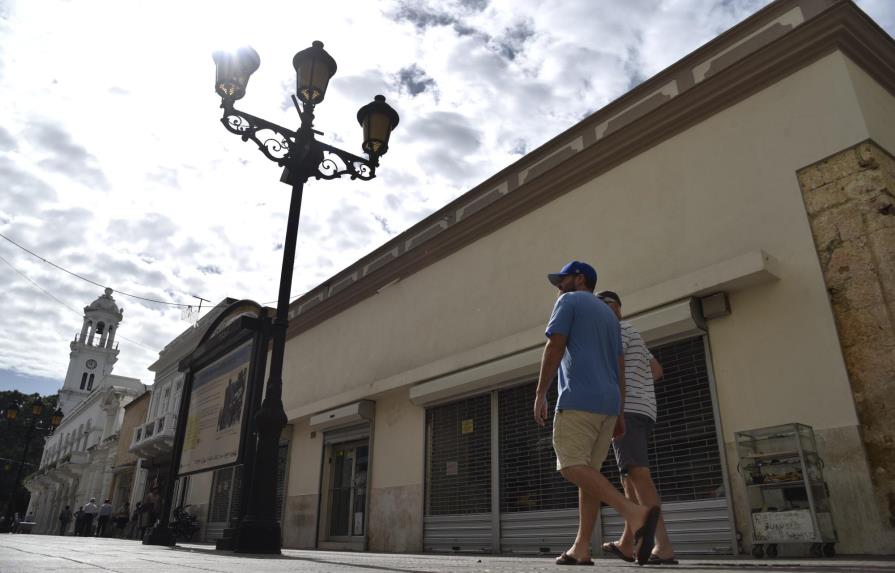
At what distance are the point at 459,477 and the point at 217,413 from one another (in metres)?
3.42

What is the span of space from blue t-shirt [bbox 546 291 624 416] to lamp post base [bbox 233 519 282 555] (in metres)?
3.52

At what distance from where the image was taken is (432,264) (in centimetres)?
983

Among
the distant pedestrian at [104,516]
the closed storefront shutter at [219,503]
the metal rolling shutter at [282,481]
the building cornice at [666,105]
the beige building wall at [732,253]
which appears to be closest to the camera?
the beige building wall at [732,253]

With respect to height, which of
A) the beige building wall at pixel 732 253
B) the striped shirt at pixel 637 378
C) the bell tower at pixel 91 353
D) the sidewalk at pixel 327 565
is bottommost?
Answer: the sidewalk at pixel 327 565

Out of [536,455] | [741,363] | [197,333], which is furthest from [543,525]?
[197,333]

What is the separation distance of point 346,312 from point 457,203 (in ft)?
12.0

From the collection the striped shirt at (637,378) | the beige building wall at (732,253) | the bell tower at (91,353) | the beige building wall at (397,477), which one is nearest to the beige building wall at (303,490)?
the beige building wall at (397,477)

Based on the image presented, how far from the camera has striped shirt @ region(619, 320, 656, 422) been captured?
375 centimetres

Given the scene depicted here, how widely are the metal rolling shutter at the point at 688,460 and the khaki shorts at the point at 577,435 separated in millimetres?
2665

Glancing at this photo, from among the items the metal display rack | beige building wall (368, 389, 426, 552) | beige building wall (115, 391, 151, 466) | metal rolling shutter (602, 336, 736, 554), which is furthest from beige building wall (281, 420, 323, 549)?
beige building wall (115, 391, 151, 466)

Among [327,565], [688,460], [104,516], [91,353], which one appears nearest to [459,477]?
[688,460]

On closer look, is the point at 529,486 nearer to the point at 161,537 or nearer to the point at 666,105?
the point at 666,105

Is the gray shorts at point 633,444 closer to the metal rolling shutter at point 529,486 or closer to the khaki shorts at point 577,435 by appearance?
the khaki shorts at point 577,435

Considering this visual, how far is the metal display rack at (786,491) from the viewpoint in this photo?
424 cm
